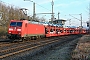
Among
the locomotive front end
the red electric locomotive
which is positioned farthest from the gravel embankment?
the red electric locomotive

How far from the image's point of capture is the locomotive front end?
101 feet

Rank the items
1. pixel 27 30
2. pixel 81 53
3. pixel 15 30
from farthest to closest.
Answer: pixel 27 30 < pixel 15 30 < pixel 81 53

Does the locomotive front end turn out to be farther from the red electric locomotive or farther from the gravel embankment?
the gravel embankment

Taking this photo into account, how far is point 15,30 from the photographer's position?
3145 cm

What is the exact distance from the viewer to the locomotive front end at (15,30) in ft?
101

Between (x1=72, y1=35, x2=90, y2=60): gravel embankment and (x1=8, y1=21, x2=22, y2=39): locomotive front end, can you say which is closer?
(x1=72, y1=35, x2=90, y2=60): gravel embankment

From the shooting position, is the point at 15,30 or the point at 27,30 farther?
the point at 27,30

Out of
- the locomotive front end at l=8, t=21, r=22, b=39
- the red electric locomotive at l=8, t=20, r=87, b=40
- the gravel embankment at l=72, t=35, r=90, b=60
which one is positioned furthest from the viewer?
the red electric locomotive at l=8, t=20, r=87, b=40

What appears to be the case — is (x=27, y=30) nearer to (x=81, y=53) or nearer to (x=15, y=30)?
(x=15, y=30)

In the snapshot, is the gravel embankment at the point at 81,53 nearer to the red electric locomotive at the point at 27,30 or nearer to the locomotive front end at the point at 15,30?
the locomotive front end at the point at 15,30

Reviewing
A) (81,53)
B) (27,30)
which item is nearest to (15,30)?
(27,30)

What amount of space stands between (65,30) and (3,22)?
17142 mm

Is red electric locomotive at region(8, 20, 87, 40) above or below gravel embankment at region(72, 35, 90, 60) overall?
above

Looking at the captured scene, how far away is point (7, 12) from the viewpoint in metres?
64.4
